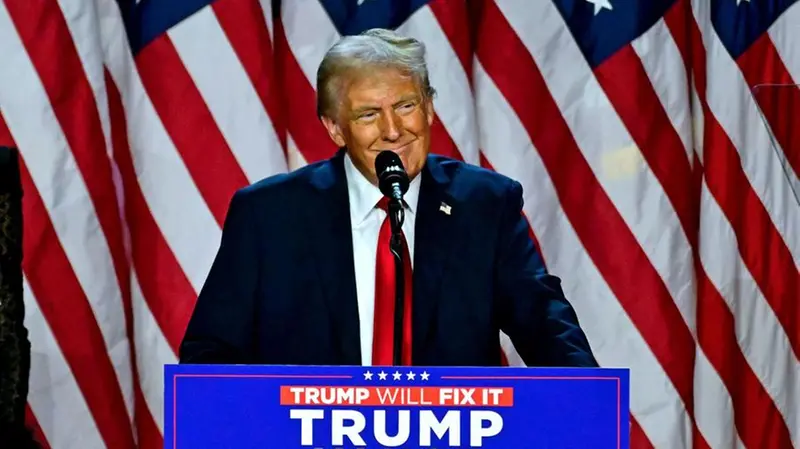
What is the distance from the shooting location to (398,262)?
1.85 m

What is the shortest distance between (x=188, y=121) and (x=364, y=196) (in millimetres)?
932

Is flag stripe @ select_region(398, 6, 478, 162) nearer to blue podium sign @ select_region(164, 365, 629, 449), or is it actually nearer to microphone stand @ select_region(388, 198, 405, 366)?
microphone stand @ select_region(388, 198, 405, 366)

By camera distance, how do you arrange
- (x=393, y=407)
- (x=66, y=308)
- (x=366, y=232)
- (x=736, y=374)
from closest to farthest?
(x=393, y=407) → (x=366, y=232) → (x=66, y=308) → (x=736, y=374)

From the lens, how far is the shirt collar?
2.34 meters

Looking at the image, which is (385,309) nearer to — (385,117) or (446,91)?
(385,117)

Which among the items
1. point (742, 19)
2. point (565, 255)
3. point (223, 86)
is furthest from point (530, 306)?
point (742, 19)

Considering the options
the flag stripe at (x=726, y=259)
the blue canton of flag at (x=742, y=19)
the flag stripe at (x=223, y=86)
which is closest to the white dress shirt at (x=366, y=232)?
the flag stripe at (x=223, y=86)

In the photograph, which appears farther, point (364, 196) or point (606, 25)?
point (606, 25)

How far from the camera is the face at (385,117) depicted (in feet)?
7.52

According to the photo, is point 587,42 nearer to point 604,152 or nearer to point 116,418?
point 604,152

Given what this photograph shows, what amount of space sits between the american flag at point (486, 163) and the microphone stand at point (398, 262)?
1.35 metres

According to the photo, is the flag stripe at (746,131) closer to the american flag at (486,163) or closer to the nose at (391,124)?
the american flag at (486,163)

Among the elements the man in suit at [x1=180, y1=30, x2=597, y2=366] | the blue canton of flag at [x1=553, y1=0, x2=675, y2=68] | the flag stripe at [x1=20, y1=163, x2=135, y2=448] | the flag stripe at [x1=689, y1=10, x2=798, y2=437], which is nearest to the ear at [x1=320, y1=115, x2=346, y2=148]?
the man in suit at [x1=180, y1=30, x2=597, y2=366]

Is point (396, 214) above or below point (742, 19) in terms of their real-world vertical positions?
below
